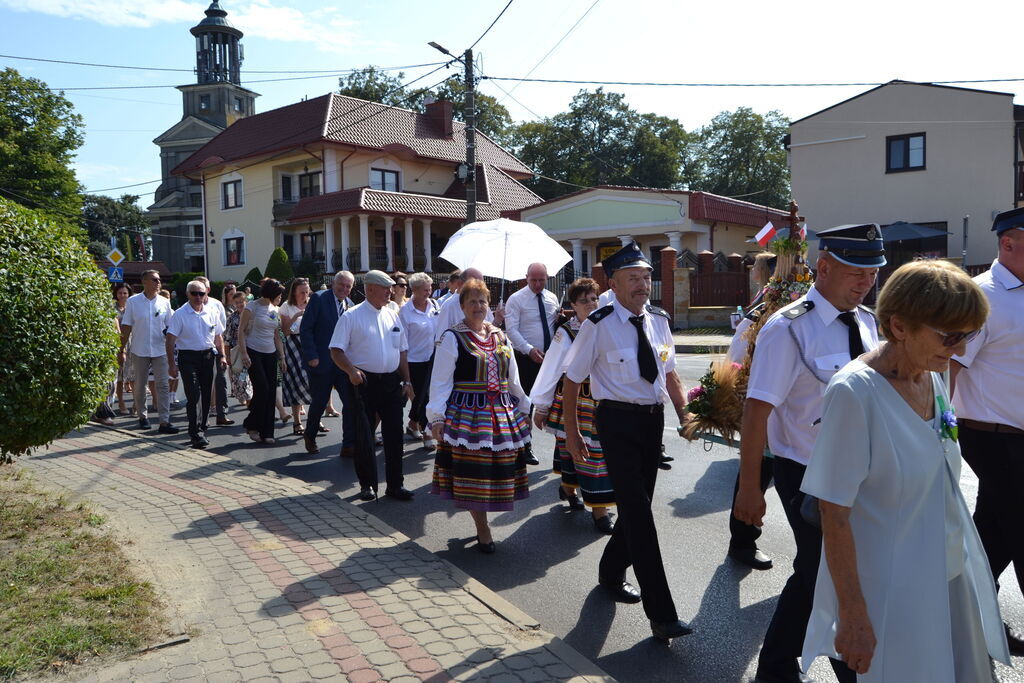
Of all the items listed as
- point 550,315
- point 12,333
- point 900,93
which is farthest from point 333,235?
point 12,333

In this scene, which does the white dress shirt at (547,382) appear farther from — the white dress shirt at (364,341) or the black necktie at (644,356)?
the white dress shirt at (364,341)

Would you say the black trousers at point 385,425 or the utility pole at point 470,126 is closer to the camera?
the black trousers at point 385,425

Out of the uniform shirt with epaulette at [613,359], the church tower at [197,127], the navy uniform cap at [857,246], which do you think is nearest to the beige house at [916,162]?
the uniform shirt with epaulette at [613,359]

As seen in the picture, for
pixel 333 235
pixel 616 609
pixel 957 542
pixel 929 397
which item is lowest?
pixel 616 609

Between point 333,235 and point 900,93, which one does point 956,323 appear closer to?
point 900,93

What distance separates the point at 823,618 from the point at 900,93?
32285 mm

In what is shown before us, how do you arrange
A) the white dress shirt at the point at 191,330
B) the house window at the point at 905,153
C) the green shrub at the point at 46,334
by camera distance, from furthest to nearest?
the house window at the point at 905,153, the white dress shirt at the point at 191,330, the green shrub at the point at 46,334

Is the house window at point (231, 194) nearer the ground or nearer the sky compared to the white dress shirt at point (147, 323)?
nearer the sky

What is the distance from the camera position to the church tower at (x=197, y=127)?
6825 centimetres

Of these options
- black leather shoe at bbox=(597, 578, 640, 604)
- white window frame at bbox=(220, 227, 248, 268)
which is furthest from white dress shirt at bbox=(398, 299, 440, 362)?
white window frame at bbox=(220, 227, 248, 268)

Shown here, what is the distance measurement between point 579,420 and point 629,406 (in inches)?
81.3

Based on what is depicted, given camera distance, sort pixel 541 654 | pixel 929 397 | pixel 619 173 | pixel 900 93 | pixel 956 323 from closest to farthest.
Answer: pixel 956 323 < pixel 929 397 < pixel 541 654 < pixel 900 93 < pixel 619 173

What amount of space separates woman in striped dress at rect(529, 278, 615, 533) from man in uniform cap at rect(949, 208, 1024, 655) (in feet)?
7.01

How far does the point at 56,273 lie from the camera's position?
5.55 meters
